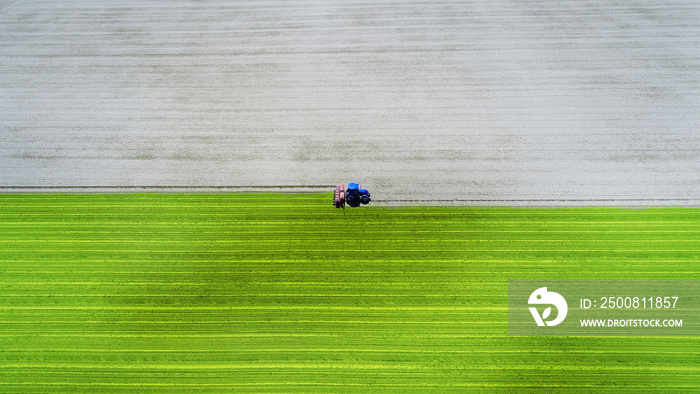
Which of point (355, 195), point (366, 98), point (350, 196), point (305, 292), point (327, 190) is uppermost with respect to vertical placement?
point (366, 98)

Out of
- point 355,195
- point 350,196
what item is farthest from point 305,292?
point 355,195

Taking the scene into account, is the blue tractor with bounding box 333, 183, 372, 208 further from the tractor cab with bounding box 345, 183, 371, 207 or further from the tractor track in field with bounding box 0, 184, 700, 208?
the tractor track in field with bounding box 0, 184, 700, 208

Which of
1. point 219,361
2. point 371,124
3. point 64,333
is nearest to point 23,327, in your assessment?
point 64,333

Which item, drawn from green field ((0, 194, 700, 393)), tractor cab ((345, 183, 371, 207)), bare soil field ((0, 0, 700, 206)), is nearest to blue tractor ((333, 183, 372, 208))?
tractor cab ((345, 183, 371, 207))

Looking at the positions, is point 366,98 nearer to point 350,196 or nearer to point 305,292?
point 350,196

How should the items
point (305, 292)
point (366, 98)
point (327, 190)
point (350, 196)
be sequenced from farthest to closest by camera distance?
point (366, 98) < point (327, 190) < point (350, 196) < point (305, 292)

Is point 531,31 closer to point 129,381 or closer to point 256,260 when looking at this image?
point 256,260
